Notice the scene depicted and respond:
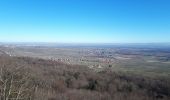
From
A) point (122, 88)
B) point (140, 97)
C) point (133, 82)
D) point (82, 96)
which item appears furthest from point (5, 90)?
point (133, 82)

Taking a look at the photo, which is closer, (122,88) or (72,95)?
(72,95)

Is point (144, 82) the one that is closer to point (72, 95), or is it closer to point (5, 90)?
point (72, 95)

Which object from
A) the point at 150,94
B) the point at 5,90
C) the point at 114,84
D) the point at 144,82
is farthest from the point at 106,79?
the point at 5,90

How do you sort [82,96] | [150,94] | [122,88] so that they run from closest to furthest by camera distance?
[82,96]
[150,94]
[122,88]

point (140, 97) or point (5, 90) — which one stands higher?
point (5, 90)

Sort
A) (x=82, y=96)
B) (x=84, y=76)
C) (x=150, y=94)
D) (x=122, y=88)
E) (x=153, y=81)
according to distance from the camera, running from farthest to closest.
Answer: (x=84, y=76) < (x=153, y=81) < (x=122, y=88) < (x=150, y=94) < (x=82, y=96)

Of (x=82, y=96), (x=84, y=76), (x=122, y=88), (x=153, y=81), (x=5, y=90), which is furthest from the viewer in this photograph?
(x=84, y=76)

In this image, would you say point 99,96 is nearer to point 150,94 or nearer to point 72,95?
point 72,95

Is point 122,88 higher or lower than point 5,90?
lower

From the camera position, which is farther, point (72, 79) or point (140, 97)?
point (72, 79)
